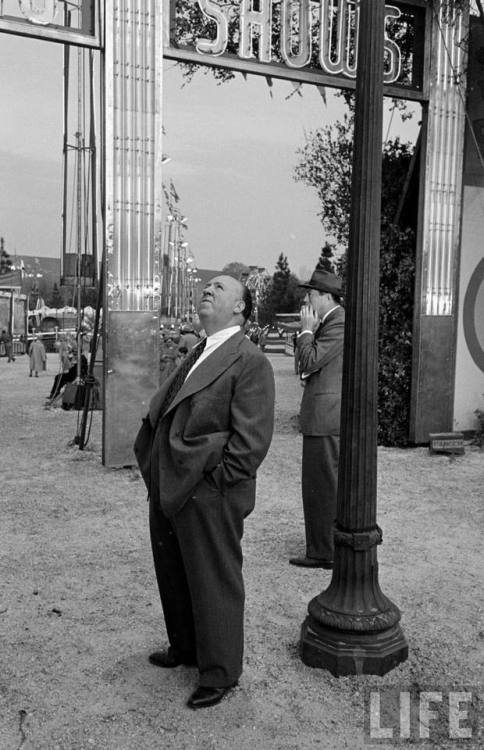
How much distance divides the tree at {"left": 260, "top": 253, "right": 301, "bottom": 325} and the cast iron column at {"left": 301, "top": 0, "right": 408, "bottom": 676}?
72.0m

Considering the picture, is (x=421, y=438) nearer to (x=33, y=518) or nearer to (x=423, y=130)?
(x=423, y=130)

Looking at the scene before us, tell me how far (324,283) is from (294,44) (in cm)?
490

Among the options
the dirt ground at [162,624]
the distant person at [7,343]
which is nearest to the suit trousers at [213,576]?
the dirt ground at [162,624]

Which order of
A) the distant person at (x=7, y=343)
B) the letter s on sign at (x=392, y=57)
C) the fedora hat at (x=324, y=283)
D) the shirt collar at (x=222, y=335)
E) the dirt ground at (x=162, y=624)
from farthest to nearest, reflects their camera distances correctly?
the distant person at (x=7, y=343), the letter s on sign at (x=392, y=57), the fedora hat at (x=324, y=283), the shirt collar at (x=222, y=335), the dirt ground at (x=162, y=624)

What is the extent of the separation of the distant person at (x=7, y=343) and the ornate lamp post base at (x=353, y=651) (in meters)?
29.4

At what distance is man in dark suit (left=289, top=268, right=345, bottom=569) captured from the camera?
15.2 ft

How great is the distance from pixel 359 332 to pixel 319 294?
4.73ft

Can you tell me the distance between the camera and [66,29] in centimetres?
730

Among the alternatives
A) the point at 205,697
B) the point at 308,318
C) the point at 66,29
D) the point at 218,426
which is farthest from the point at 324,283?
the point at 66,29

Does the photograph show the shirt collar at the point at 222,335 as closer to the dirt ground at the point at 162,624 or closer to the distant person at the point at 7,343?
the dirt ground at the point at 162,624

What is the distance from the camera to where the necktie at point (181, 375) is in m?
3.12

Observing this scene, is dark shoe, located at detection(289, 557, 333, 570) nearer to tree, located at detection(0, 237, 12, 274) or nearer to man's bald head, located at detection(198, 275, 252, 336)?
man's bald head, located at detection(198, 275, 252, 336)

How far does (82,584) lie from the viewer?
4.40 metres

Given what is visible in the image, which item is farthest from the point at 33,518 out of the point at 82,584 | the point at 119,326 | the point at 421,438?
the point at 421,438
